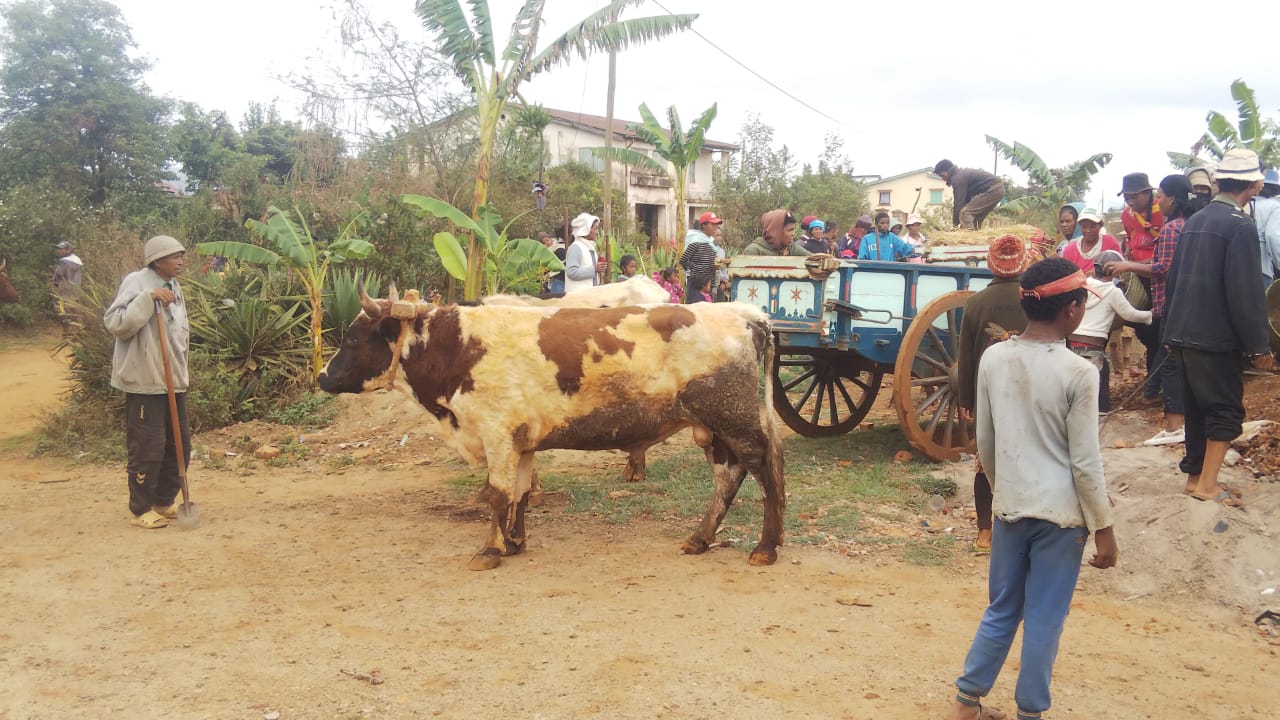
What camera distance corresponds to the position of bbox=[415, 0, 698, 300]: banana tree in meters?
11.2

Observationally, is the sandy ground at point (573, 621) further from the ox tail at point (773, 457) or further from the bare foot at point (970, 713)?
the ox tail at point (773, 457)

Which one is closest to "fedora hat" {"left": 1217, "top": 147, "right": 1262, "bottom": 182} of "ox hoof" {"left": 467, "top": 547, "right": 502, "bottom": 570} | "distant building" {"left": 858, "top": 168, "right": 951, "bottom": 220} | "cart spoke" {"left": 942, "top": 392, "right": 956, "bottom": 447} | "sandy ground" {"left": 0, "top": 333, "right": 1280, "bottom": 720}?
"sandy ground" {"left": 0, "top": 333, "right": 1280, "bottom": 720}

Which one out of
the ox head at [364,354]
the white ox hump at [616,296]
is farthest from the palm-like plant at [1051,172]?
the ox head at [364,354]

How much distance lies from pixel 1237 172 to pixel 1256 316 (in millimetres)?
814

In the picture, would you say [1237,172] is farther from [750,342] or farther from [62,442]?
[62,442]

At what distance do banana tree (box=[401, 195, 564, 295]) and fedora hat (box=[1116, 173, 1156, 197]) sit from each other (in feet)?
19.5

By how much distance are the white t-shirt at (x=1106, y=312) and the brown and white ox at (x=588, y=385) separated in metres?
2.93

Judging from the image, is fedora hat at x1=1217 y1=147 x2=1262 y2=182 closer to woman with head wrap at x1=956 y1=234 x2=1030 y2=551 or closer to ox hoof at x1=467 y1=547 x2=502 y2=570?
woman with head wrap at x1=956 y1=234 x2=1030 y2=551

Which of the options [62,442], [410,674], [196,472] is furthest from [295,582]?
[62,442]

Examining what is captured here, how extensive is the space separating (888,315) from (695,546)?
120 inches

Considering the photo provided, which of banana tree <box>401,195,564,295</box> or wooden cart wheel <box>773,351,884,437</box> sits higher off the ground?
banana tree <box>401,195,564,295</box>

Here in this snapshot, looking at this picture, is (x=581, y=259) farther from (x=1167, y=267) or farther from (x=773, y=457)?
(x=1167, y=267)

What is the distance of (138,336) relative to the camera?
6910 millimetres

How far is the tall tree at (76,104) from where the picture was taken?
26703mm
